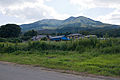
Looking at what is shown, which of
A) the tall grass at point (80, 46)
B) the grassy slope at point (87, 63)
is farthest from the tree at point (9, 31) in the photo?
the grassy slope at point (87, 63)

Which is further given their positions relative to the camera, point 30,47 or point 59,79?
point 30,47

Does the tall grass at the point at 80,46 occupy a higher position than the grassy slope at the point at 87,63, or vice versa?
the tall grass at the point at 80,46

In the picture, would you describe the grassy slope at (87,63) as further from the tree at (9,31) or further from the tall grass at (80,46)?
the tree at (9,31)

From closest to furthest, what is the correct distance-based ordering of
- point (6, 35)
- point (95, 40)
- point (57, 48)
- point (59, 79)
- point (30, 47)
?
point (59, 79) < point (95, 40) < point (57, 48) < point (30, 47) < point (6, 35)

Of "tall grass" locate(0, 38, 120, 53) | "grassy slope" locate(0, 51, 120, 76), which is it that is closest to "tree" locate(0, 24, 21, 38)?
"tall grass" locate(0, 38, 120, 53)

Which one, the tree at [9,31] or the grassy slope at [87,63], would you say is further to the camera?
the tree at [9,31]

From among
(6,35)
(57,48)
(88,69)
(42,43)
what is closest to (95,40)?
(57,48)

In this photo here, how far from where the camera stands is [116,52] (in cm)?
1245

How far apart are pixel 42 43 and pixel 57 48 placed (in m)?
2.38

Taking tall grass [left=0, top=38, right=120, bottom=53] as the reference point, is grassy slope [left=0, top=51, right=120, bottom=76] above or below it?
below

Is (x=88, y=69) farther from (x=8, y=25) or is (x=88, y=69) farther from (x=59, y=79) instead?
(x=8, y=25)

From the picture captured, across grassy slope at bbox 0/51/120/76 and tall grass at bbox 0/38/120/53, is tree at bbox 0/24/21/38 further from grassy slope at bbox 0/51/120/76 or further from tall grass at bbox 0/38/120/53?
grassy slope at bbox 0/51/120/76

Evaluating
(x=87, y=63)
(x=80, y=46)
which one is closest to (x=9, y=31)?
(x=80, y=46)

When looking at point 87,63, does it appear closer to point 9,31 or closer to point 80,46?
point 80,46
